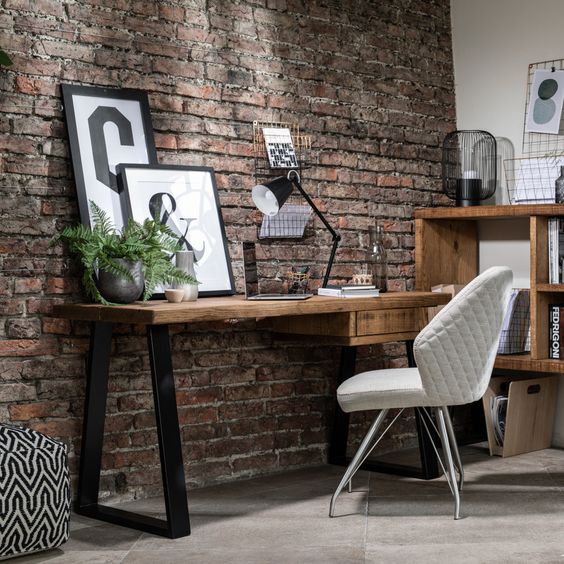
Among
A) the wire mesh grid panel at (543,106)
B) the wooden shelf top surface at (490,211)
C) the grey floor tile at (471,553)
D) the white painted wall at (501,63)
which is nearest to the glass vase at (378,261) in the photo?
the wooden shelf top surface at (490,211)

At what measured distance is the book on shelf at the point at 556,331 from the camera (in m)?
4.24

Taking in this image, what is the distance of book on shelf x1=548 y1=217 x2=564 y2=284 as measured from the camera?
4246 mm

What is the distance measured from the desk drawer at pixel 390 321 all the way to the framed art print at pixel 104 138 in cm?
99

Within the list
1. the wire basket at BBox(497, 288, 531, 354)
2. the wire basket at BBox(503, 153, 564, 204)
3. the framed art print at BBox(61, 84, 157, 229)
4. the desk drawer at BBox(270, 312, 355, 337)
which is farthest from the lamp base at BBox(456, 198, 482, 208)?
the framed art print at BBox(61, 84, 157, 229)

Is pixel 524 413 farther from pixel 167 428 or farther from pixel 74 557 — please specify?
pixel 74 557

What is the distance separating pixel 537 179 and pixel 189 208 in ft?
5.67

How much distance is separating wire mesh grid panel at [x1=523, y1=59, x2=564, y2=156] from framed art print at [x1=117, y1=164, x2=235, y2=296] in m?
1.69

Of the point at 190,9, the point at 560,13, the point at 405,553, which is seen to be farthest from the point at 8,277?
the point at 560,13

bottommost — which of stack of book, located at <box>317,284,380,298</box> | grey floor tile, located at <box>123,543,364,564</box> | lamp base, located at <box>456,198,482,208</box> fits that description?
grey floor tile, located at <box>123,543,364,564</box>

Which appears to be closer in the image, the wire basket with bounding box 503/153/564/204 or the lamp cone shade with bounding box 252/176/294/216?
the lamp cone shade with bounding box 252/176/294/216

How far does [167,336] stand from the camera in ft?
10.2

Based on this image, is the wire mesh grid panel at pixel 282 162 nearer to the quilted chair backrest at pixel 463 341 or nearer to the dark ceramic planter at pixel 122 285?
the dark ceramic planter at pixel 122 285

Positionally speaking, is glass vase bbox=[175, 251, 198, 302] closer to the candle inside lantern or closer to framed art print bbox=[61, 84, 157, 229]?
framed art print bbox=[61, 84, 157, 229]

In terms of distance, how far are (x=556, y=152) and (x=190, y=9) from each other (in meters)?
1.86
